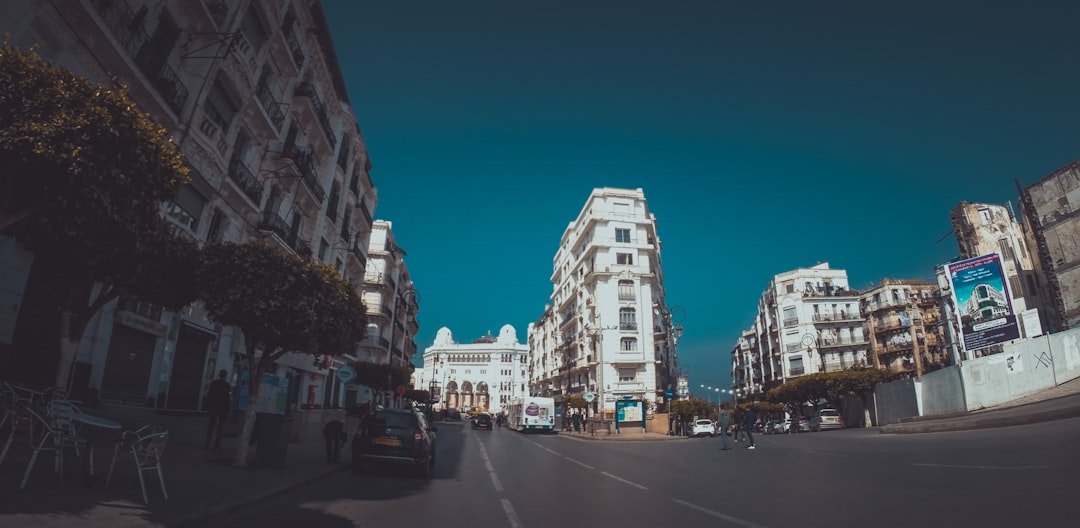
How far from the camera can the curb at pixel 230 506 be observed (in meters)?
6.05

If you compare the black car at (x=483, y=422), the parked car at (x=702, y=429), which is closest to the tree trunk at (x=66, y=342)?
the parked car at (x=702, y=429)

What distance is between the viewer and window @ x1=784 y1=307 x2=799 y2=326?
68.4 m

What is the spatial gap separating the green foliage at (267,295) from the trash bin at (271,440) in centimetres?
158

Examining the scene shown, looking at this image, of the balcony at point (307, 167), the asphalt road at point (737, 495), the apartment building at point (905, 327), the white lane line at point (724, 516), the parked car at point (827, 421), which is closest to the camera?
the white lane line at point (724, 516)

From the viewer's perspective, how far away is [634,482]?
11.0m

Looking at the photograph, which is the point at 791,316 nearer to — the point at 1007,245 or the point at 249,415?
the point at 1007,245

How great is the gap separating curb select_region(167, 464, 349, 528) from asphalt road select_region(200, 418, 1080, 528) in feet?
0.57

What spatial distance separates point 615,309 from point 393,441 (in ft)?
150

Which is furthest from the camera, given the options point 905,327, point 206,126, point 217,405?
point 905,327

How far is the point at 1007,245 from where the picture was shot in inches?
1624

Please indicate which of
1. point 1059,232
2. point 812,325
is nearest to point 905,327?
point 812,325

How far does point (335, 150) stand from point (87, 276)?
22.5 m

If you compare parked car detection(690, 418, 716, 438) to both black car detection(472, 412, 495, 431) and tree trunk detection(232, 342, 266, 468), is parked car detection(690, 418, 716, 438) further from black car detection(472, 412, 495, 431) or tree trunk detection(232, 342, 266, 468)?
tree trunk detection(232, 342, 266, 468)

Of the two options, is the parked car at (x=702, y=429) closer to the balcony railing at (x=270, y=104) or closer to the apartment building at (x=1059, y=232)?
the apartment building at (x=1059, y=232)
